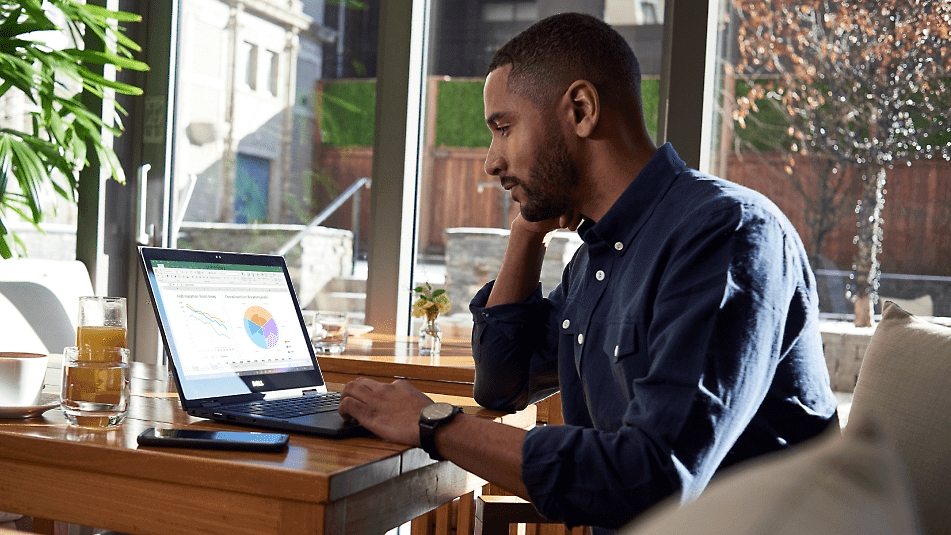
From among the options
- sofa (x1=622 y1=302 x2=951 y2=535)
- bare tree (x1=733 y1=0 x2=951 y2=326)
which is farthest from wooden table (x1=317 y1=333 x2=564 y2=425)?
sofa (x1=622 y1=302 x2=951 y2=535)

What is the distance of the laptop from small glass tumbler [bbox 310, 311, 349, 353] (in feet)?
2.77

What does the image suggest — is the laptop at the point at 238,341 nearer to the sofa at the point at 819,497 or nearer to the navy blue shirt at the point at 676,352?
the navy blue shirt at the point at 676,352

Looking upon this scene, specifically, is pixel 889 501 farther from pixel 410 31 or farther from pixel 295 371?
pixel 410 31

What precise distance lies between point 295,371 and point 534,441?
65 centimetres

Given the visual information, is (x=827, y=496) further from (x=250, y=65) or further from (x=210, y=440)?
(x=250, y=65)

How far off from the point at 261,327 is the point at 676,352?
84cm

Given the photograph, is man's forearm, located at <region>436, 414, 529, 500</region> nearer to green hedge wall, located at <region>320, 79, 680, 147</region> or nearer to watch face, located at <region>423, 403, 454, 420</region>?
watch face, located at <region>423, 403, 454, 420</region>

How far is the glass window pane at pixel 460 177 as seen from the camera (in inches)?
140

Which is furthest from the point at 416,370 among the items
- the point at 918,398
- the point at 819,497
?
the point at 819,497

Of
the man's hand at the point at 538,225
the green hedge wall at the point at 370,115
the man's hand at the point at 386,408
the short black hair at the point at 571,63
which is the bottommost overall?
the man's hand at the point at 386,408

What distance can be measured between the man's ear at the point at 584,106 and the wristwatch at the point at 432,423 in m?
0.54

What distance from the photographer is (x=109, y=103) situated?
12.3 ft

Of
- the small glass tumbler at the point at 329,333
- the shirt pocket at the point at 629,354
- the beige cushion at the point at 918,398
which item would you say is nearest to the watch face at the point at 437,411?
the shirt pocket at the point at 629,354

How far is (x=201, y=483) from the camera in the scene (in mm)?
1168
